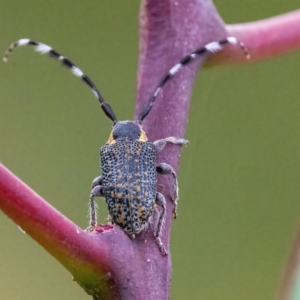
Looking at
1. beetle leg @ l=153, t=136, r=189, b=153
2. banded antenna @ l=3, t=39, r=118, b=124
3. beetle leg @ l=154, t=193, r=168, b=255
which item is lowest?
beetle leg @ l=154, t=193, r=168, b=255

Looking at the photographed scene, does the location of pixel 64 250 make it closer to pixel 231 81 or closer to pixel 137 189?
pixel 137 189

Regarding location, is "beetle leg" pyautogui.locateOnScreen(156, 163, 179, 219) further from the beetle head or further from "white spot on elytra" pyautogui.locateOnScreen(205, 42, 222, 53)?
"white spot on elytra" pyautogui.locateOnScreen(205, 42, 222, 53)

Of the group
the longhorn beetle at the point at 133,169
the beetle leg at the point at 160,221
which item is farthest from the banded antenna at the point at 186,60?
the beetle leg at the point at 160,221

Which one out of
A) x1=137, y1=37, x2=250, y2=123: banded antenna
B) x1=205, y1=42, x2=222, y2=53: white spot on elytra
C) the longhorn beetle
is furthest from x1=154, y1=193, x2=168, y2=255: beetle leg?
x1=205, y1=42, x2=222, y2=53: white spot on elytra

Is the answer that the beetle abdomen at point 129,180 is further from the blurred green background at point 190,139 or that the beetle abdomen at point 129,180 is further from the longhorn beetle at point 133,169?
the blurred green background at point 190,139

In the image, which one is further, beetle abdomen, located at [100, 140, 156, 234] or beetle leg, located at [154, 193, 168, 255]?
beetle abdomen, located at [100, 140, 156, 234]

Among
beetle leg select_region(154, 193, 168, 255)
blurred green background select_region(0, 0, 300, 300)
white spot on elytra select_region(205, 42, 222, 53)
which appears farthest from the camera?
blurred green background select_region(0, 0, 300, 300)

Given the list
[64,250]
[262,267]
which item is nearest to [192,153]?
[262,267]
